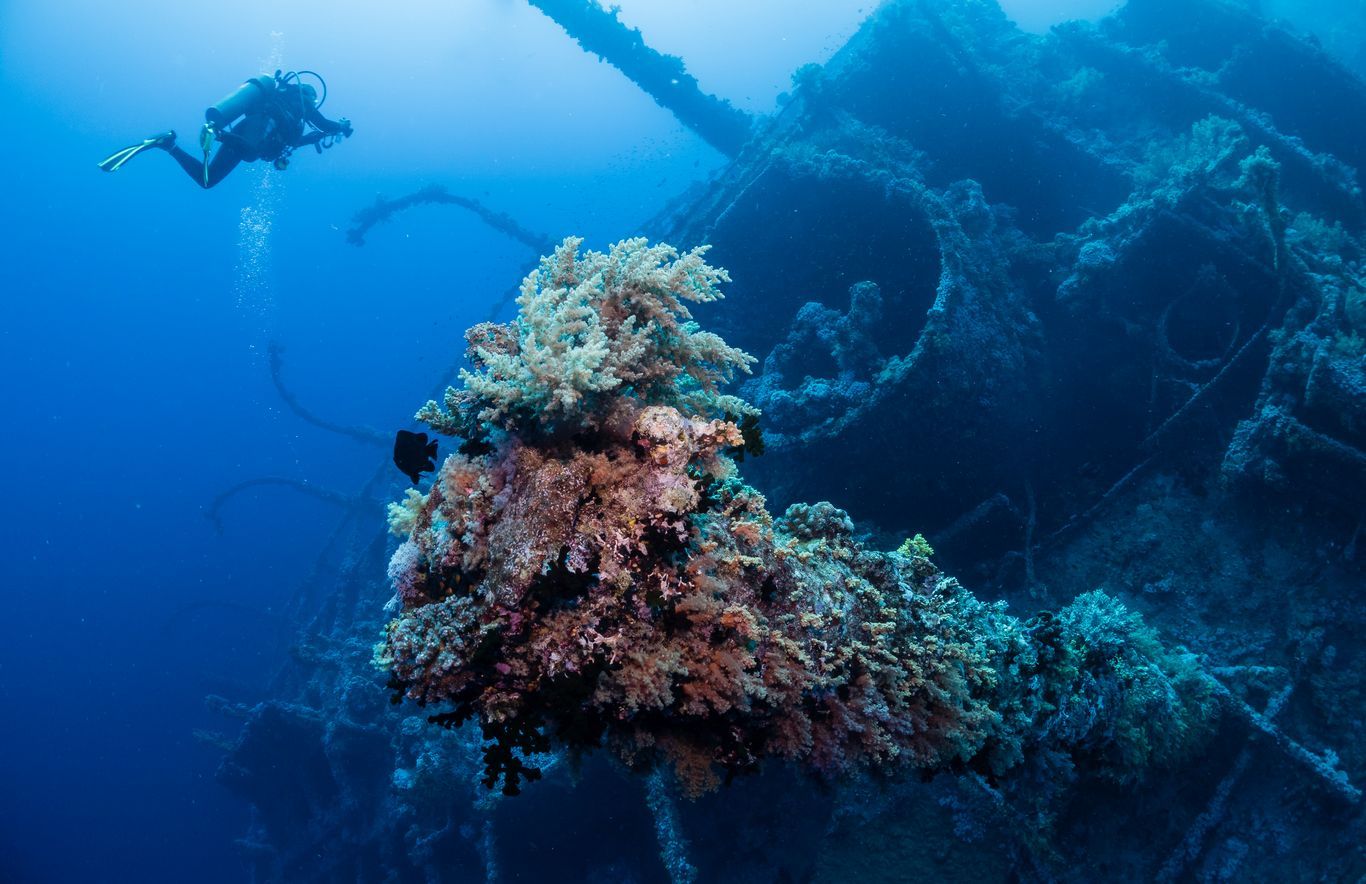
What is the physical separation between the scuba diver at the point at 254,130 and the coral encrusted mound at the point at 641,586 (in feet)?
40.3

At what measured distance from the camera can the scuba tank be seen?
35.9 ft

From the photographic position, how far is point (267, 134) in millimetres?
12305

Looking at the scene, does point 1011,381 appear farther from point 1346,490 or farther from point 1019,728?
point 1019,728

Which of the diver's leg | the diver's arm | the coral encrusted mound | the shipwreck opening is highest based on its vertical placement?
the diver's arm

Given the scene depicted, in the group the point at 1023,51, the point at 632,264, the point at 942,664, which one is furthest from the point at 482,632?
the point at 1023,51

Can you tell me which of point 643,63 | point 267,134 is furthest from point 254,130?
point 643,63

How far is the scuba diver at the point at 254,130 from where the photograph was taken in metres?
11.2

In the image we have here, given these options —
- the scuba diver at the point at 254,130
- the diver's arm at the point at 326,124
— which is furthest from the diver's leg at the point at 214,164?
the diver's arm at the point at 326,124

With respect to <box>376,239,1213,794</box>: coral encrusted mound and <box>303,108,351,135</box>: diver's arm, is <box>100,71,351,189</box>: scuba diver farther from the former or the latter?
<box>376,239,1213,794</box>: coral encrusted mound

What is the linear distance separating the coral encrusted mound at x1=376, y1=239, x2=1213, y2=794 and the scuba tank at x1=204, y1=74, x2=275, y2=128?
12296mm

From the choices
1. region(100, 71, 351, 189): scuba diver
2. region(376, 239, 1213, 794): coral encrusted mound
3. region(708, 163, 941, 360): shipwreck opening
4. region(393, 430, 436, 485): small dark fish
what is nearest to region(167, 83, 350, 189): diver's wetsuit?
region(100, 71, 351, 189): scuba diver

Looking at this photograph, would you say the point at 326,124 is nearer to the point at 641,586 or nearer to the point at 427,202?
the point at 427,202

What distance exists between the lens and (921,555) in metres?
3.35

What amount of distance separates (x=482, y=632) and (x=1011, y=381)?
21.8ft
